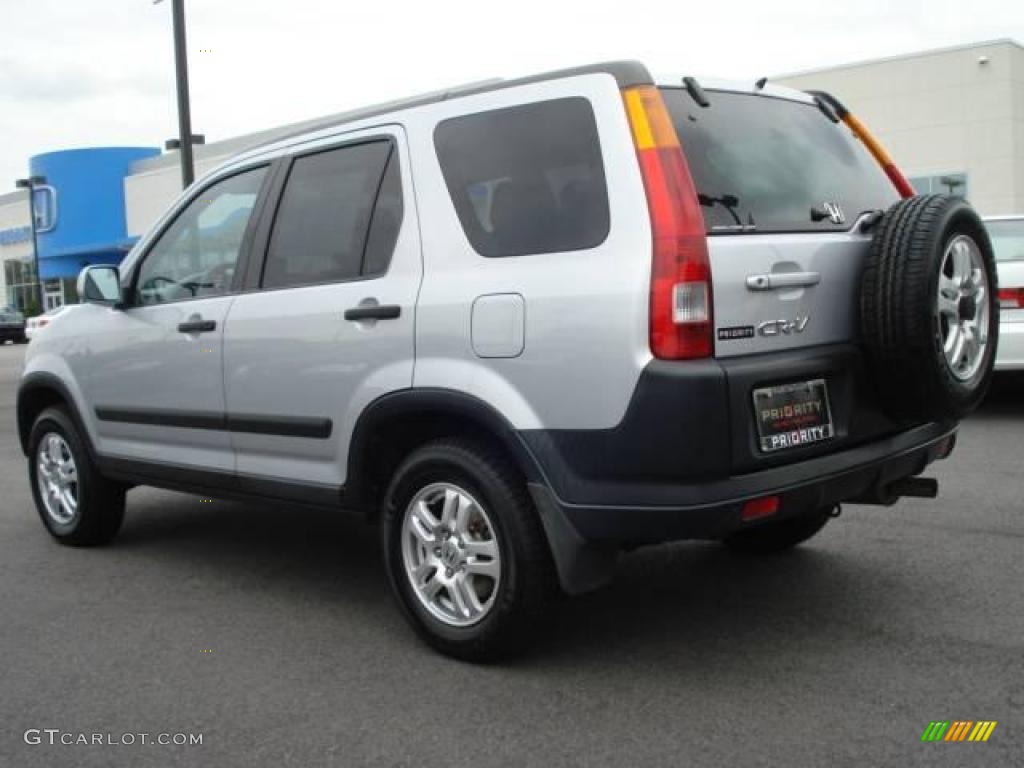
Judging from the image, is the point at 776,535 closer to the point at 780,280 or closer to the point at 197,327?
the point at 780,280

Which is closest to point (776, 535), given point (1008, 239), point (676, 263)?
point (676, 263)

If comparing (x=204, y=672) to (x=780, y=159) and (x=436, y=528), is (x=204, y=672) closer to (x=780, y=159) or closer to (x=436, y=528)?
(x=436, y=528)

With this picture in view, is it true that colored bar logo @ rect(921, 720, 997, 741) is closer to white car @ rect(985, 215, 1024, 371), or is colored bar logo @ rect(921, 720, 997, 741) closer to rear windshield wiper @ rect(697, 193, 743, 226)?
rear windshield wiper @ rect(697, 193, 743, 226)

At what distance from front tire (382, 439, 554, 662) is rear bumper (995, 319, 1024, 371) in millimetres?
5669

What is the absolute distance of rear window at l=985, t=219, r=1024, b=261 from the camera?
8.09 metres

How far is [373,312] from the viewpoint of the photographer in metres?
3.76

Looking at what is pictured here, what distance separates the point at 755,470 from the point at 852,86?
31.8 meters

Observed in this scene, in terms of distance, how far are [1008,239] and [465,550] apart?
640 centimetres

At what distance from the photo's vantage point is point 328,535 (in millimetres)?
5727

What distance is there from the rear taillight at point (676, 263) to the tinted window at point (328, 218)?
3.58ft

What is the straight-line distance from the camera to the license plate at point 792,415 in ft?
10.5

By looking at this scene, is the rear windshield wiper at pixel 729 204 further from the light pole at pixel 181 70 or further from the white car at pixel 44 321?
the light pole at pixel 181 70

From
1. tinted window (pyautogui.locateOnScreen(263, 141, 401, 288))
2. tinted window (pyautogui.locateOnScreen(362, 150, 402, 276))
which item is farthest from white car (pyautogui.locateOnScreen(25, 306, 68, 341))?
tinted window (pyautogui.locateOnScreen(362, 150, 402, 276))

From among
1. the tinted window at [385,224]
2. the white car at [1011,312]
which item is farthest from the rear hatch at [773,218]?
the white car at [1011,312]
